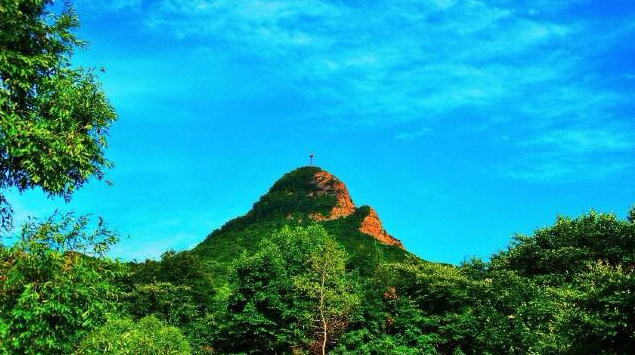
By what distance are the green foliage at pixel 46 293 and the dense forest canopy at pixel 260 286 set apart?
0.14ft

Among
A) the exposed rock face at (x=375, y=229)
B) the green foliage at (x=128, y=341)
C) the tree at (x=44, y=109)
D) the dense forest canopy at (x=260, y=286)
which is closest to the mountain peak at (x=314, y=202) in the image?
the exposed rock face at (x=375, y=229)

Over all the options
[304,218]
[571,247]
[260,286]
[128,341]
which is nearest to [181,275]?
[260,286]

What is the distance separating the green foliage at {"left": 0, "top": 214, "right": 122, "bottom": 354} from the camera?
1455 cm

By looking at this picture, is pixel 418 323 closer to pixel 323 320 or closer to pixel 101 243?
pixel 323 320

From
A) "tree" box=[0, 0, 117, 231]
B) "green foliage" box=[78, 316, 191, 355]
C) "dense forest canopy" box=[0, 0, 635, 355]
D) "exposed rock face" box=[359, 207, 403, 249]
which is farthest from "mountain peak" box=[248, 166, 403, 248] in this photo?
"tree" box=[0, 0, 117, 231]

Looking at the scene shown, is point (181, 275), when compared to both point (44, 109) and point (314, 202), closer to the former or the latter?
point (44, 109)

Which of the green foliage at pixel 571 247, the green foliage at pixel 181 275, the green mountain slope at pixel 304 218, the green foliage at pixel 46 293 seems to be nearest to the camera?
the green foliage at pixel 46 293

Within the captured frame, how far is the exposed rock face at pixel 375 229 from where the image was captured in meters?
146

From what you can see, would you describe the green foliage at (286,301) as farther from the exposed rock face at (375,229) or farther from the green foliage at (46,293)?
the exposed rock face at (375,229)

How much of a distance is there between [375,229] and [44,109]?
134 meters

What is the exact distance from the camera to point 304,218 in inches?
6038

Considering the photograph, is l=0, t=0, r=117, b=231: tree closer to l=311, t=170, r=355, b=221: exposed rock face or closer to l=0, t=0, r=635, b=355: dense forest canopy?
l=0, t=0, r=635, b=355: dense forest canopy

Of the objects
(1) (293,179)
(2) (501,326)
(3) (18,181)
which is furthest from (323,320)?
(1) (293,179)

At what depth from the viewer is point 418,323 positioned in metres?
46.9
